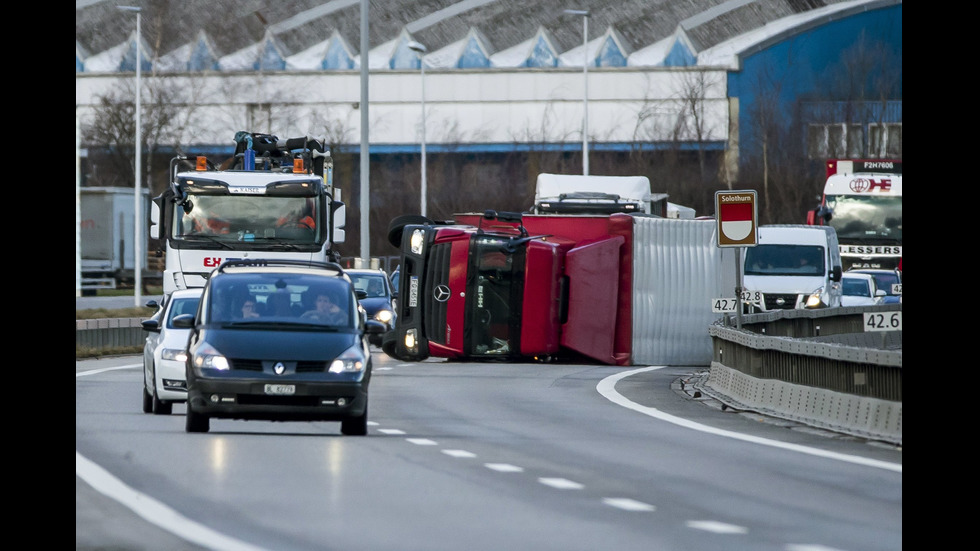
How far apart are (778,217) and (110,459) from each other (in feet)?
182

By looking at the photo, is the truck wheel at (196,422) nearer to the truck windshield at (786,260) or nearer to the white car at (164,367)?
the white car at (164,367)

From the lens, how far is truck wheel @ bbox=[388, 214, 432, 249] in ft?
100

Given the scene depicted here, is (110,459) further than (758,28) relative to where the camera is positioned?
No

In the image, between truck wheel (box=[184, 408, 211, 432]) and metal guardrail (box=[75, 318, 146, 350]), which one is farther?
metal guardrail (box=[75, 318, 146, 350])

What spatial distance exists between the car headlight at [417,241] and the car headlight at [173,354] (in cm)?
1124

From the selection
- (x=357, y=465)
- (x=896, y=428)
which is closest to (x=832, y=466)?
(x=896, y=428)

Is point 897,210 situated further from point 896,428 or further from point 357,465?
point 357,465

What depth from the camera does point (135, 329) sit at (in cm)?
3759

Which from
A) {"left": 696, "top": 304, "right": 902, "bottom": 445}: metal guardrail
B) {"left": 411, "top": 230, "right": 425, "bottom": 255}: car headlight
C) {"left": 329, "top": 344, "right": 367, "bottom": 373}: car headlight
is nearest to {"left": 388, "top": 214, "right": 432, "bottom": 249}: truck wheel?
{"left": 411, "top": 230, "right": 425, "bottom": 255}: car headlight

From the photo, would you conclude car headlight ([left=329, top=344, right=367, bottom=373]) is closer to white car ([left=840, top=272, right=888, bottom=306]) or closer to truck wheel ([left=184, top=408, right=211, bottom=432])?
truck wheel ([left=184, top=408, right=211, bottom=432])

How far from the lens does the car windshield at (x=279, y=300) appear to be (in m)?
16.3

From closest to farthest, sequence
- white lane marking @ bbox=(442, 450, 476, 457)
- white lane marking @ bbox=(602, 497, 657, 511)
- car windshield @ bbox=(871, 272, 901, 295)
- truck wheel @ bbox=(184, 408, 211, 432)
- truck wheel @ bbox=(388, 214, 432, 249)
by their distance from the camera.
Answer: white lane marking @ bbox=(602, 497, 657, 511) → white lane marking @ bbox=(442, 450, 476, 457) → truck wheel @ bbox=(184, 408, 211, 432) → truck wheel @ bbox=(388, 214, 432, 249) → car windshield @ bbox=(871, 272, 901, 295)

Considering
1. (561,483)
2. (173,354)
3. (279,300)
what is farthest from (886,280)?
(561,483)

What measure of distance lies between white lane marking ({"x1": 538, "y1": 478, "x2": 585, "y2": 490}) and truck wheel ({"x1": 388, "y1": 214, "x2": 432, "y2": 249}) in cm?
1804
